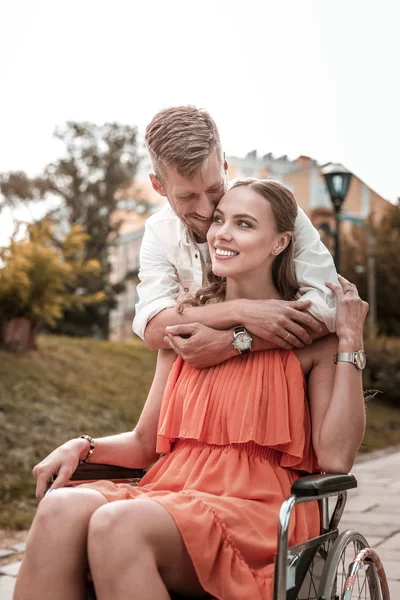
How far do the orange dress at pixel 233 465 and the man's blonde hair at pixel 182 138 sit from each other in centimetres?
59

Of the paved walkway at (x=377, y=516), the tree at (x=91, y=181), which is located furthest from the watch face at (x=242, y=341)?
the tree at (x=91, y=181)

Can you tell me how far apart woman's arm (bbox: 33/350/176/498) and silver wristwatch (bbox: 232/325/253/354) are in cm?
32

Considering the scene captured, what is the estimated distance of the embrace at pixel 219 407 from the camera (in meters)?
1.89

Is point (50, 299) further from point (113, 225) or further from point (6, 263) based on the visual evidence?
point (113, 225)

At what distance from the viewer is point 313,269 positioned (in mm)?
2404

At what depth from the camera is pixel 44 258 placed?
873 cm

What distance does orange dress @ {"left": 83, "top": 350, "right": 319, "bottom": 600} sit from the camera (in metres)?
1.93

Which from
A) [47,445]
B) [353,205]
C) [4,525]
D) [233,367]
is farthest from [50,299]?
[353,205]

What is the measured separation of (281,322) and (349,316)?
0.20 m

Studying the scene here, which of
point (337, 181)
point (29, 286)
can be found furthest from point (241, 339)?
point (337, 181)

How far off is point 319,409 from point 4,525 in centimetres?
343

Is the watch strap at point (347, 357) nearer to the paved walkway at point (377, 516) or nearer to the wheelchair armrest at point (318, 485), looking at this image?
the wheelchair armrest at point (318, 485)

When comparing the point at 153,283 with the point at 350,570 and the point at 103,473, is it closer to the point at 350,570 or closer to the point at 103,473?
the point at 103,473

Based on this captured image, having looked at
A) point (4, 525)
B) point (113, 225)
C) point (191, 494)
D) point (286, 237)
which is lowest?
point (4, 525)
